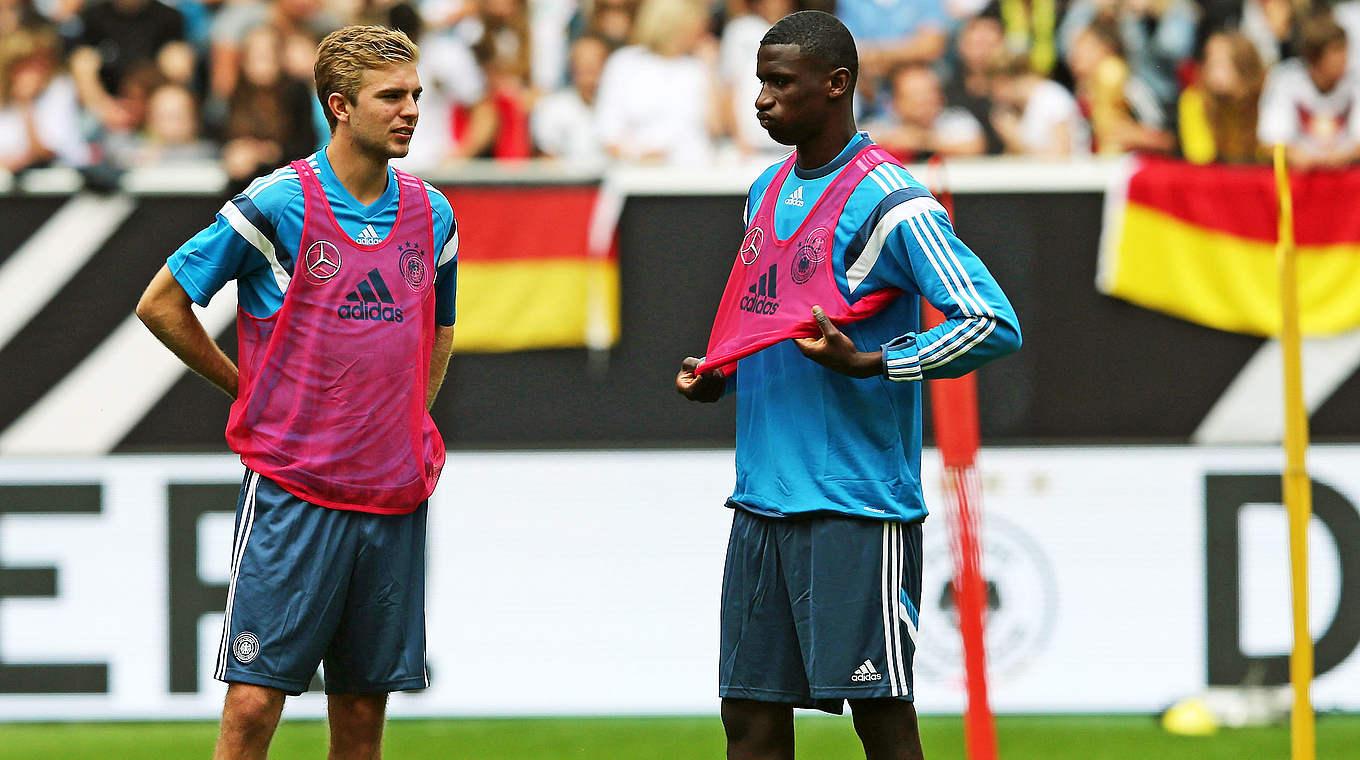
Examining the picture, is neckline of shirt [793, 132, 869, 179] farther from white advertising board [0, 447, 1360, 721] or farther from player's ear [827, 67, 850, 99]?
white advertising board [0, 447, 1360, 721]

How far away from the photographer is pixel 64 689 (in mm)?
7316

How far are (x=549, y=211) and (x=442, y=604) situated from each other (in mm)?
1778

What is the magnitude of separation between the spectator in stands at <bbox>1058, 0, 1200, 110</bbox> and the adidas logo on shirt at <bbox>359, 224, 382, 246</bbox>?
6.15 m

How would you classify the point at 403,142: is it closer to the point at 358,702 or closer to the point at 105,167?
the point at 358,702

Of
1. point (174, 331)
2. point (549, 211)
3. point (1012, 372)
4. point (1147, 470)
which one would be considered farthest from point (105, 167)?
point (1147, 470)

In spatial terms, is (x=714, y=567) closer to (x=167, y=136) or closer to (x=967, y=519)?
(x=967, y=519)

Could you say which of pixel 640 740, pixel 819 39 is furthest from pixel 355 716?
pixel 640 740

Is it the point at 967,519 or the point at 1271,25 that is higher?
the point at 1271,25

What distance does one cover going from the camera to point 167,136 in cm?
862

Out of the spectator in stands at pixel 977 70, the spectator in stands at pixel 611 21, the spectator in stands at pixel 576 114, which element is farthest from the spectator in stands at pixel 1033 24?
the spectator in stands at pixel 576 114

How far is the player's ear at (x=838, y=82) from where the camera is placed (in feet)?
13.7

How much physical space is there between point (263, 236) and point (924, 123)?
4.95 meters

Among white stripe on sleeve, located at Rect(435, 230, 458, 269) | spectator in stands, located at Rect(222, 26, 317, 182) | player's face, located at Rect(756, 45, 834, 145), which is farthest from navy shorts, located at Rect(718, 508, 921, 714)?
spectator in stands, located at Rect(222, 26, 317, 182)

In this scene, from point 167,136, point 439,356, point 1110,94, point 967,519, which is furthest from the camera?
point 1110,94
